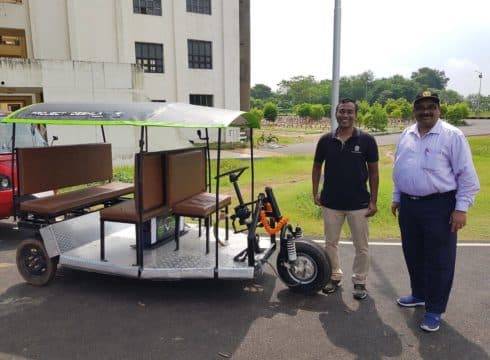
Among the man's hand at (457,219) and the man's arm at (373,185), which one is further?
the man's arm at (373,185)

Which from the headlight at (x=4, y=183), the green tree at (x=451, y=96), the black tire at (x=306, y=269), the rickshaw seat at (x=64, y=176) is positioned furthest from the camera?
the green tree at (x=451, y=96)

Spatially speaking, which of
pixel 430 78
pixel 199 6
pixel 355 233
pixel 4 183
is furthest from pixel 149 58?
pixel 430 78

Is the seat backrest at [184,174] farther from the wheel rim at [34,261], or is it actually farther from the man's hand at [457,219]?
the man's hand at [457,219]

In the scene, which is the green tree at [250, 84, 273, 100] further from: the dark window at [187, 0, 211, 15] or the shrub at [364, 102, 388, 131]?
the dark window at [187, 0, 211, 15]

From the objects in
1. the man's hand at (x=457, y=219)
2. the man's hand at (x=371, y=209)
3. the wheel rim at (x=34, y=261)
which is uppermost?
the man's hand at (x=457, y=219)

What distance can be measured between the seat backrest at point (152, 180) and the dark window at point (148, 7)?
23933 millimetres

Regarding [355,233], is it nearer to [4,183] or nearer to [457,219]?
[457,219]

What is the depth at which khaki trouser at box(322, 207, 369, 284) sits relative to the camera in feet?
15.3

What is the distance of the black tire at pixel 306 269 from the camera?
183 inches

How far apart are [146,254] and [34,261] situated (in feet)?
4.42

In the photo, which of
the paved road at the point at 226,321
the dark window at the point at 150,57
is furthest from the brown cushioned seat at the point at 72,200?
the dark window at the point at 150,57

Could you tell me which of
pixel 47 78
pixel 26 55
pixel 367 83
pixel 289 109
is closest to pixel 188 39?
pixel 26 55

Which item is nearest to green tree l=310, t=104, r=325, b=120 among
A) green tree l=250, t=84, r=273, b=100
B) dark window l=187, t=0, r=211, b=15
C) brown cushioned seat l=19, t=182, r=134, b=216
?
dark window l=187, t=0, r=211, b=15

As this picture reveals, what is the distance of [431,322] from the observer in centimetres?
403
